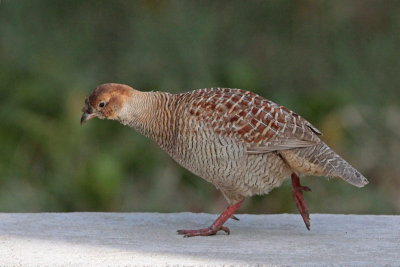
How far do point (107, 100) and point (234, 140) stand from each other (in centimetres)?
64

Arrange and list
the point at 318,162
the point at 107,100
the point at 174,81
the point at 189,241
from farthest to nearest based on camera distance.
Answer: the point at 174,81, the point at 107,100, the point at 318,162, the point at 189,241

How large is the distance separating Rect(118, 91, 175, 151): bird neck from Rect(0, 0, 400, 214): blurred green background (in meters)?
1.37

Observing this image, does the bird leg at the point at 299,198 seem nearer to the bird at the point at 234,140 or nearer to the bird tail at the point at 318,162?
the bird at the point at 234,140

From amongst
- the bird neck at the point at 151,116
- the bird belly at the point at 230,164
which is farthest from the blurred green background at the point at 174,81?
the bird belly at the point at 230,164

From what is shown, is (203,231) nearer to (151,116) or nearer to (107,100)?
(151,116)

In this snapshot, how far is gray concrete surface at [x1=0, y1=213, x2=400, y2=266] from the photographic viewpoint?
3.36 meters

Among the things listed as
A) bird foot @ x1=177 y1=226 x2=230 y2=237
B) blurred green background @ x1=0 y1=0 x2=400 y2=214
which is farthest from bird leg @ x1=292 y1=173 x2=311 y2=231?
blurred green background @ x1=0 y1=0 x2=400 y2=214

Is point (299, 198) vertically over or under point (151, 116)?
under

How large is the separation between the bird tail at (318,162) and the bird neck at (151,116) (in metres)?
0.56

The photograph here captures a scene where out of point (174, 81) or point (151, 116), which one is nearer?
point (151, 116)

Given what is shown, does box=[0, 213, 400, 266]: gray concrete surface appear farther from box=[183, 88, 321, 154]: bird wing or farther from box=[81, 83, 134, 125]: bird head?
box=[81, 83, 134, 125]: bird head

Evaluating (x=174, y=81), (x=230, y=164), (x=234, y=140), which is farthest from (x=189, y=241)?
(x=174, y=81)

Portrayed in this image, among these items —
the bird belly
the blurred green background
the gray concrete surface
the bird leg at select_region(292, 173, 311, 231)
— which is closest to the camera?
the gray concrete surface

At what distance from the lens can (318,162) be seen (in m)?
3.98
